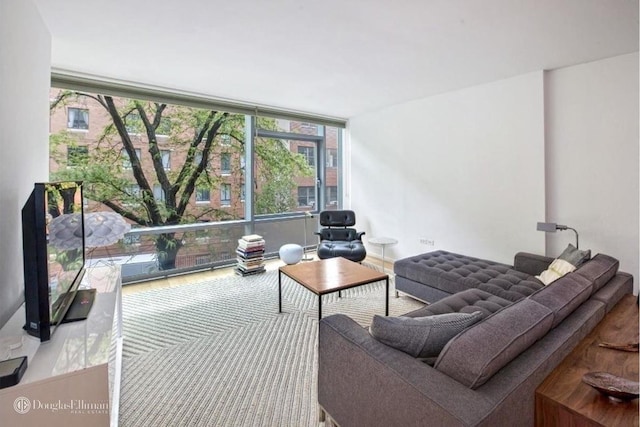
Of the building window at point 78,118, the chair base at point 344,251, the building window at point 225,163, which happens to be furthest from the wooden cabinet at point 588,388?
the building window at point 78,118

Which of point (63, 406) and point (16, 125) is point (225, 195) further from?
point (63, 406)

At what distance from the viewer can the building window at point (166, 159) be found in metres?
4.40

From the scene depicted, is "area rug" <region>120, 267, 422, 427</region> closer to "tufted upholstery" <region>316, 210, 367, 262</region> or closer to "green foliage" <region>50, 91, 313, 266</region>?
"tufted upholstery" <region>316, 210, 367, 262</region>

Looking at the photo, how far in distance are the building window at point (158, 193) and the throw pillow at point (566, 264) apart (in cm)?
455

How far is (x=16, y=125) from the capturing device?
176 cm

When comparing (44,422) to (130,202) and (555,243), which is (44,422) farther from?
(555,243)

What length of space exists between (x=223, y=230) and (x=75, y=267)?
2.87m

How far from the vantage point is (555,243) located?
3.34 m

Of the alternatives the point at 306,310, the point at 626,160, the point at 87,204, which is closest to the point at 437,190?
the point at 626,160

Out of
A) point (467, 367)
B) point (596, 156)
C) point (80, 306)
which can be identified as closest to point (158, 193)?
point (80, 306)

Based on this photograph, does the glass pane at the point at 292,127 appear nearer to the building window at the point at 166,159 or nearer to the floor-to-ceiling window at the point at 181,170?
the floor-to-ceiling window at the point at 181,170

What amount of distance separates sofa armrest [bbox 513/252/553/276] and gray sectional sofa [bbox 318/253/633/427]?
1.19 m

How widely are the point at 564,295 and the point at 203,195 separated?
4358 mm

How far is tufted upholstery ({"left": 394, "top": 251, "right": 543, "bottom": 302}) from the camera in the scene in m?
2.58
